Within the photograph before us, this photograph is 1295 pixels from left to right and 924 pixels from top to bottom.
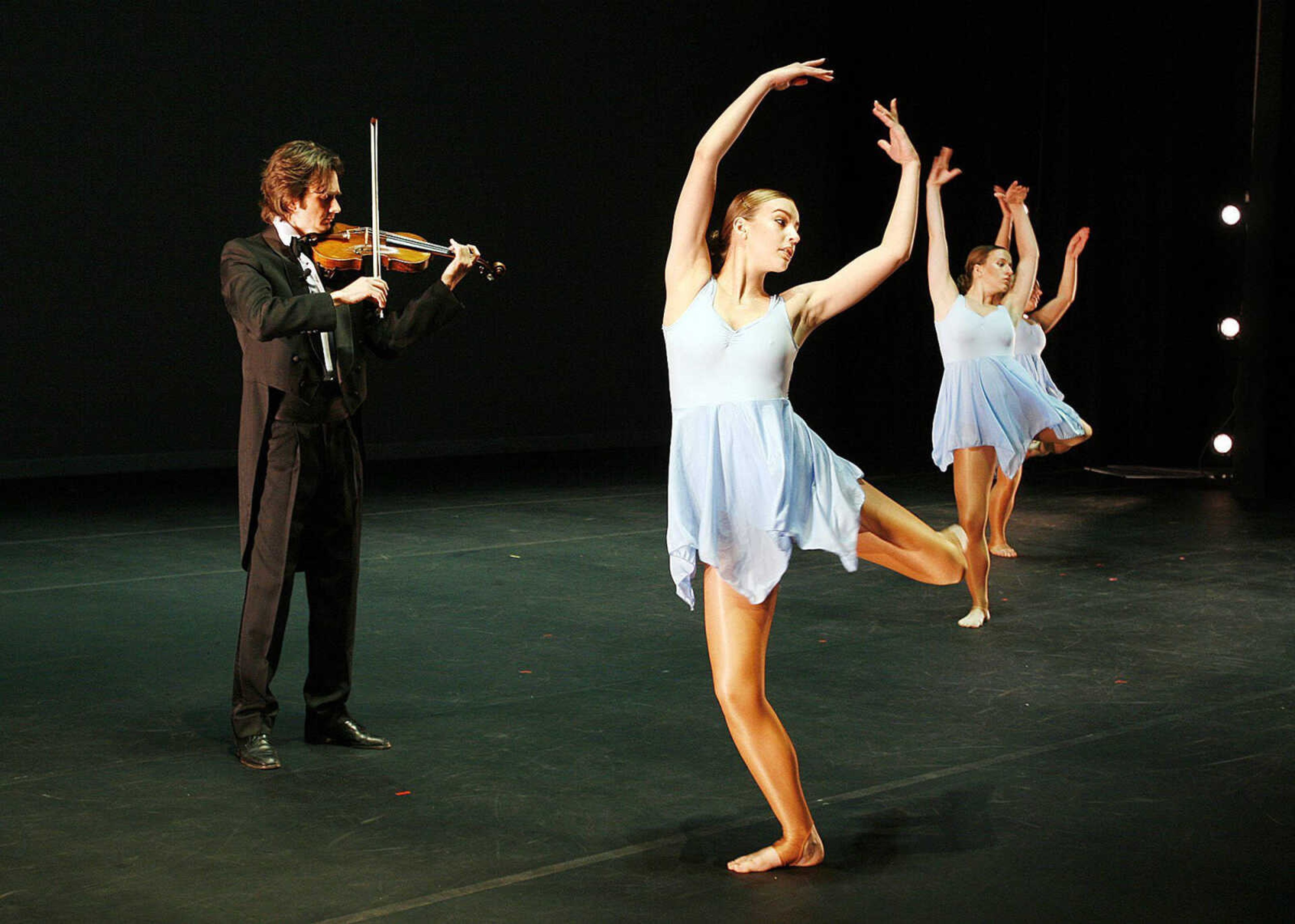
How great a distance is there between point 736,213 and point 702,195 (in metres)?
0.10

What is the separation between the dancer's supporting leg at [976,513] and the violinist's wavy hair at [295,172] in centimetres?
270

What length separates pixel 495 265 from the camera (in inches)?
149

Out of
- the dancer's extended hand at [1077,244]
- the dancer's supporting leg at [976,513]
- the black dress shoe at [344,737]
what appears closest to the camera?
the black dress shoe at [344,737]

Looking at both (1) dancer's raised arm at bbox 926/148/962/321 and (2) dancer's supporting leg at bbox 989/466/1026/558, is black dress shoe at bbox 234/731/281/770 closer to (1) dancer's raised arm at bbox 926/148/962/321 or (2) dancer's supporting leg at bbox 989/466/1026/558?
(1) dancer's raised arm at bbox 926/148/962/321

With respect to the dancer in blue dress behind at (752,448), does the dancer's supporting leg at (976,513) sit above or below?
below

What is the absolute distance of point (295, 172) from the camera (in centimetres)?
356

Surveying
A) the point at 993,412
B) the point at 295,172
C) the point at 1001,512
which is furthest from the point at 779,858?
the point at 1001,512

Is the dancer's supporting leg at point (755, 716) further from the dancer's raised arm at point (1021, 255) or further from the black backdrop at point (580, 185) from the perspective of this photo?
the black backdrop at point (580, 185)

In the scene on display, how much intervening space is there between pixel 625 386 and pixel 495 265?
8.38m

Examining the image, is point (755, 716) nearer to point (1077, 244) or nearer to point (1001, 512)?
point (1001, 512)

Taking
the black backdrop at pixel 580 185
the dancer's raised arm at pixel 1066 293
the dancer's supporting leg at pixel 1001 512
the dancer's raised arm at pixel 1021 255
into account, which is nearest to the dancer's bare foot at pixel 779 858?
the dancer's raised arm at pixel 1021 255

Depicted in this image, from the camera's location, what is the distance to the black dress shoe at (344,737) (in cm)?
377

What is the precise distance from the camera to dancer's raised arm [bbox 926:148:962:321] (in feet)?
13.3

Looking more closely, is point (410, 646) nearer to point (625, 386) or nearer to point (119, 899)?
point (119, 899)
